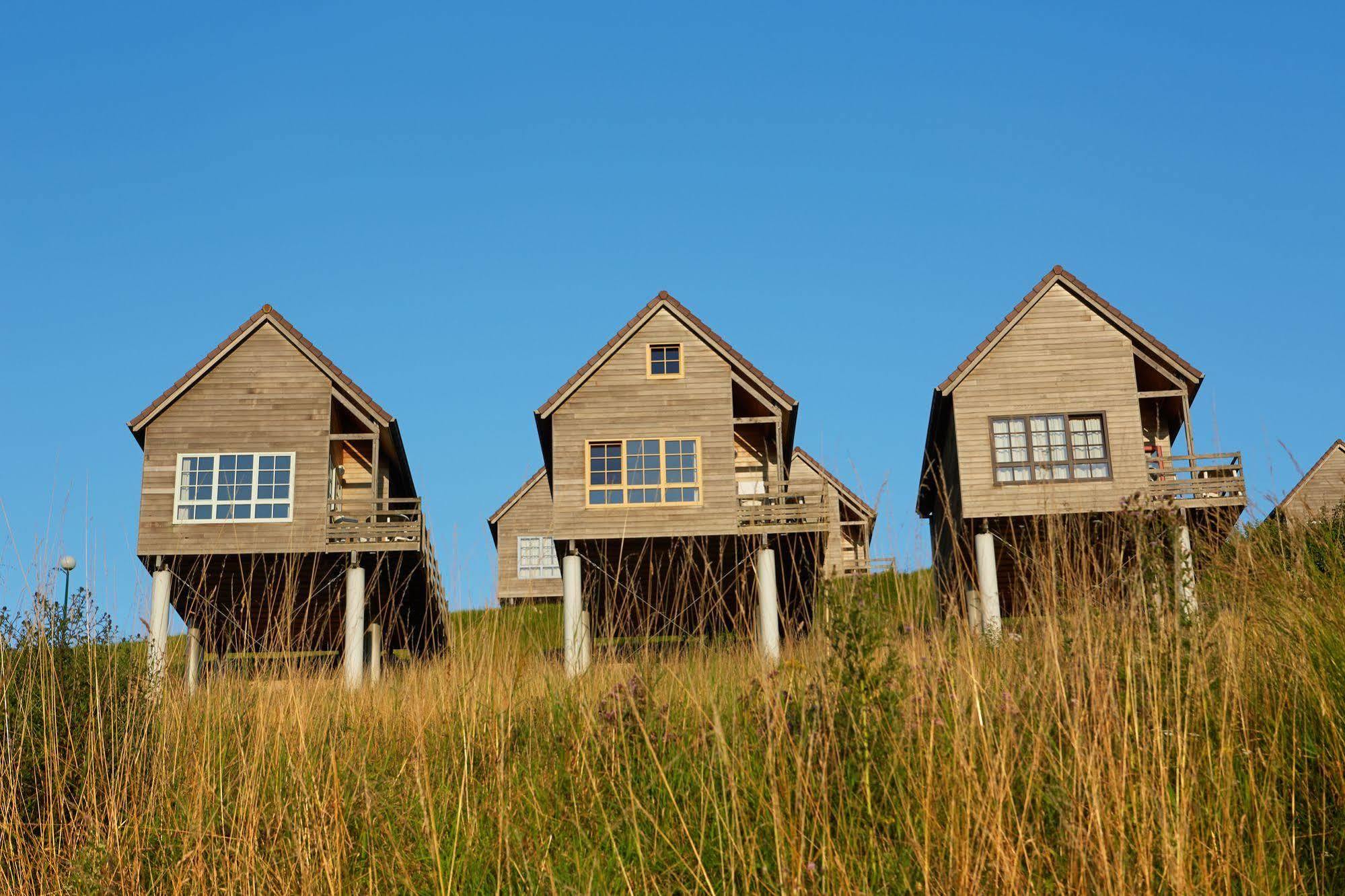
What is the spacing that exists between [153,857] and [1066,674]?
16.5ft

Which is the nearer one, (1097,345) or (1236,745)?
(1236,745)

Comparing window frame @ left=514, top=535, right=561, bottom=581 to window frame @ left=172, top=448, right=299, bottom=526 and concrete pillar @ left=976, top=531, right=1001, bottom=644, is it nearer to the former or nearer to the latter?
window frame @ left=172, top=448, right=299, bottom=526

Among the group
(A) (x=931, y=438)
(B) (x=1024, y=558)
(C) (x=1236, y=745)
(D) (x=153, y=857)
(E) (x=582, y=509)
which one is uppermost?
(A) (x=931, y=438)

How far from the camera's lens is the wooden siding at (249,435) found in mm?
22281

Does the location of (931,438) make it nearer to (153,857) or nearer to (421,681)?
(421,681)

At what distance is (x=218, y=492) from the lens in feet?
74.3

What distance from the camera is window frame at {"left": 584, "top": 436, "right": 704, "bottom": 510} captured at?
22766 millimetres

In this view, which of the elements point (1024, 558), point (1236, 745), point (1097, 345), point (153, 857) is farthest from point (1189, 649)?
point (1097, 345)

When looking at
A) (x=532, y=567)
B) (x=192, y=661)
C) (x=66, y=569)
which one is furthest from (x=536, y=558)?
(x=66, y=569)

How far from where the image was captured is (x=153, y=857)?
6.64m

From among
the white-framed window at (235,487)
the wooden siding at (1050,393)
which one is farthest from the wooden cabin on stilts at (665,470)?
the white-framed window at (235,487)

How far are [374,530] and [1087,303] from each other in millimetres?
14621

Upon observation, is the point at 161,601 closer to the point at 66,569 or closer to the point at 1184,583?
the point at 66,569

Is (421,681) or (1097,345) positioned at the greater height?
(1097,345)
